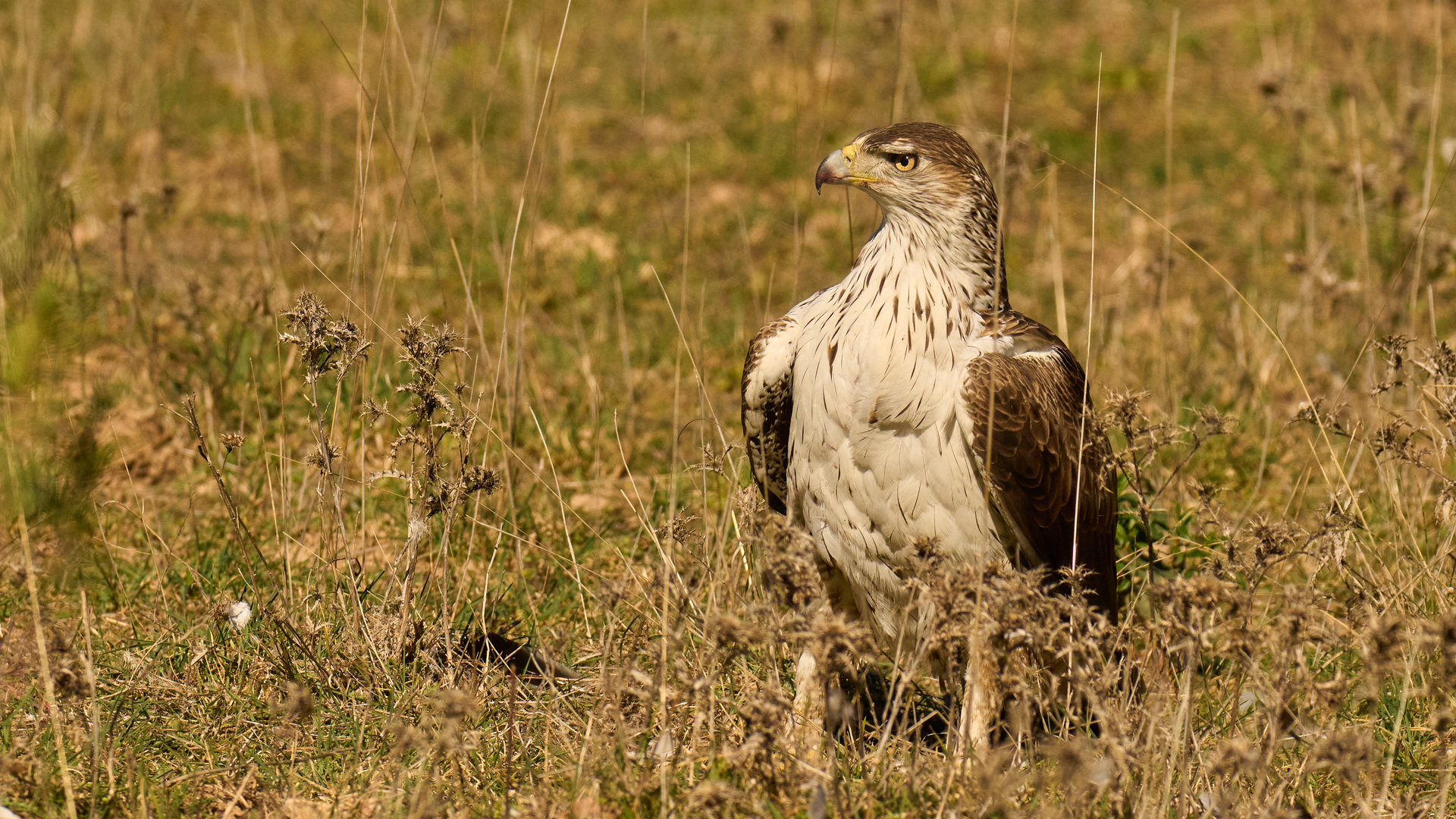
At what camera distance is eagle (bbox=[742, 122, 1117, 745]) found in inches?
138

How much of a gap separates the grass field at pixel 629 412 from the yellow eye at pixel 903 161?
279 mm

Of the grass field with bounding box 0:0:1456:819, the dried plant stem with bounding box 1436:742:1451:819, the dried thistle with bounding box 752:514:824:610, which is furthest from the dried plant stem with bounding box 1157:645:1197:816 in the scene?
the dried thistle with bounding box 752:514:824:610

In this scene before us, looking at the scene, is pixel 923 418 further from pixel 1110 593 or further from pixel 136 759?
pixel 136 759

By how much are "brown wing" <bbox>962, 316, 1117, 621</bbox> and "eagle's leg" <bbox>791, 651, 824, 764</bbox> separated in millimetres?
651

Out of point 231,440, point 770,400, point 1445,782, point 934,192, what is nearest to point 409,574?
→ point 231,440

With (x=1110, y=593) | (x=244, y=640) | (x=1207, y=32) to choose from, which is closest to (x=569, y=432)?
(x=244, y=640)

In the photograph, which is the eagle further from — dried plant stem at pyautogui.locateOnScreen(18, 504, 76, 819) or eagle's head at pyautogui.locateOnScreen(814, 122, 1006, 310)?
dried plant stem at pyautogui.locateOnScreen(18, 504, 76, 819)

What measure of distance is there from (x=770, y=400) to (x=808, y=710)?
83 centimetres

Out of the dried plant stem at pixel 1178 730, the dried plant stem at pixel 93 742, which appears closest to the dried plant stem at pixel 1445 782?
the dried plant stem at pixel 1178 730

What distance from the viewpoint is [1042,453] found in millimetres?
3547

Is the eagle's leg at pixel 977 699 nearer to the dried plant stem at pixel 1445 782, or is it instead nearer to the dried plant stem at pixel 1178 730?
the dried plant stem at pixel 1178 730

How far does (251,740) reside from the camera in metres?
3.32

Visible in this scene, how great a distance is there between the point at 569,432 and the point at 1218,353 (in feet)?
9.32

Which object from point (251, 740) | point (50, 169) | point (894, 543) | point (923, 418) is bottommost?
point (251, 740)
